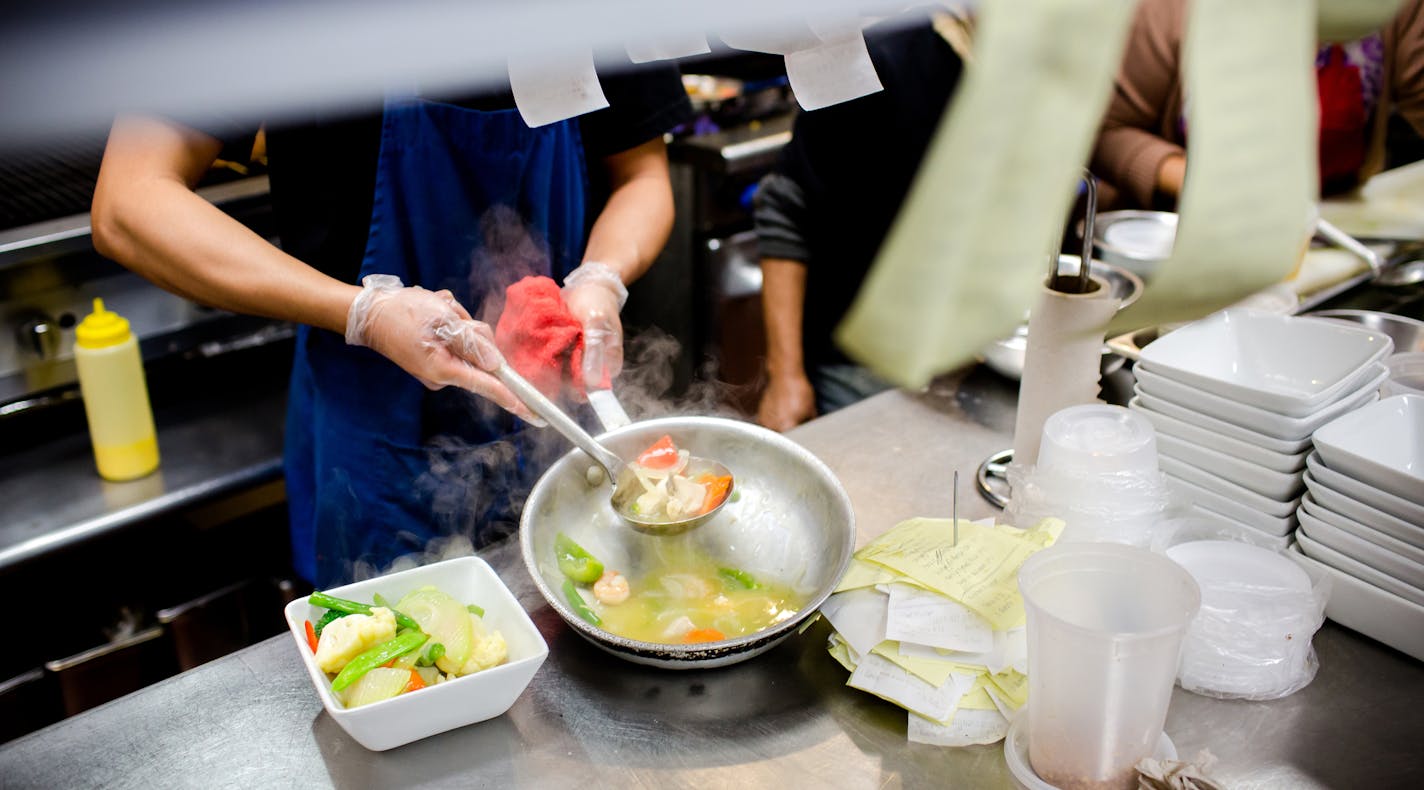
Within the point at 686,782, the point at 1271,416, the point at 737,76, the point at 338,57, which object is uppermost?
the point at 338,57

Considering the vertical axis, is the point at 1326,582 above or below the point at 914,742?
above

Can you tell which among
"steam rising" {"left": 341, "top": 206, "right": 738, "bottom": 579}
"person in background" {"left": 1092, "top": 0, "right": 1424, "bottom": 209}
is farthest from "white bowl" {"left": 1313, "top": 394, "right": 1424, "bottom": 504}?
"person in background" {"left": 1092, "top": 0, "right": 1424, "bottom": 209}

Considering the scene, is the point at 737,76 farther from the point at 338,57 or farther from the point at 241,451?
the point at 338,57

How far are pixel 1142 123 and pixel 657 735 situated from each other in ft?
9.85

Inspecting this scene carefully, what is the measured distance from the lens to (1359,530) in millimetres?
1462

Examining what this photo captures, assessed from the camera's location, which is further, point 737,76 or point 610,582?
point 737,76

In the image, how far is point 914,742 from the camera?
1323 millimetres

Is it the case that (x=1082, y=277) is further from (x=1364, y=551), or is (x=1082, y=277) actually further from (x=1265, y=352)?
(x=1364, y=551)

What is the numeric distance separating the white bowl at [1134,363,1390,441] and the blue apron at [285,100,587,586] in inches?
48.7

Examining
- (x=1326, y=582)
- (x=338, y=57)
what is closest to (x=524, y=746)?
(x=338, y=57)

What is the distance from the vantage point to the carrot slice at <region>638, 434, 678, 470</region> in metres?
1.72

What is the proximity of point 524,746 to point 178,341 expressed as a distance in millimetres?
1912

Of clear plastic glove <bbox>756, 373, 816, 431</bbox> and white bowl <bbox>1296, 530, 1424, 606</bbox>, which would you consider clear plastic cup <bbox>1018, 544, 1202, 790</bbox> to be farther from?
clear plastic glove <bbox>756, 373, 816, 431</bbox>

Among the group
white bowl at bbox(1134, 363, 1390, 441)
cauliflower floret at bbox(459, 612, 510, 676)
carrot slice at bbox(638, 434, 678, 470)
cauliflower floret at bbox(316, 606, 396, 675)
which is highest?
white bowl at bbox(1134, 363, 1390, 441)
